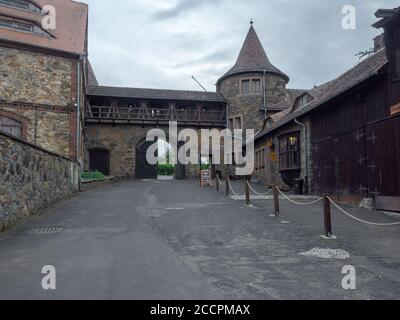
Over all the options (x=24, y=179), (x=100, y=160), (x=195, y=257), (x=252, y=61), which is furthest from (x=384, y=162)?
(x=100, y=160)

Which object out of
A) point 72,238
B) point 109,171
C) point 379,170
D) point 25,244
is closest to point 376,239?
point 379,170

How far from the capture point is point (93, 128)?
31141 mm

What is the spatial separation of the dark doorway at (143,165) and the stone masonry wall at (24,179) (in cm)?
1850

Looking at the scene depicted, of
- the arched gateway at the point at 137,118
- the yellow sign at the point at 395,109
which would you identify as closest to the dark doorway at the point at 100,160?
the arched gateway at the point at 137,118

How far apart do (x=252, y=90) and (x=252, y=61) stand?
2.91 m

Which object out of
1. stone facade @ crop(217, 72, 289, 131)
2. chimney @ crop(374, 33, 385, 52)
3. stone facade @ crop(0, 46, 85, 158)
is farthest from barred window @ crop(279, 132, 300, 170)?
stone facade @ crop(217, 72, 289, 131)

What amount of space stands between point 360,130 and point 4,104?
713 inches

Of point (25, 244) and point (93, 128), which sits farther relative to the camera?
point (93, 128)

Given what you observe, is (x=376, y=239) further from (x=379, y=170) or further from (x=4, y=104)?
(x=4, y=104)

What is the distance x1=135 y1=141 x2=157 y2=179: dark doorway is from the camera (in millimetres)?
32812

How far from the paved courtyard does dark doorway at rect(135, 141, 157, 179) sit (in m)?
22.2

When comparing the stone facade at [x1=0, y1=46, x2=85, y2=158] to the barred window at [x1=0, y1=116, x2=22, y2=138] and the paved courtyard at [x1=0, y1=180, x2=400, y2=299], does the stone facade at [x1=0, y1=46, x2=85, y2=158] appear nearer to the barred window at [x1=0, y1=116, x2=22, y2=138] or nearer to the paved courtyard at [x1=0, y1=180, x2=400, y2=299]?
the barred window at [x1=0, y1=116, x2=22, y2=138]

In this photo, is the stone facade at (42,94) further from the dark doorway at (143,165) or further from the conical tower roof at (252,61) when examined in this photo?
the conical tower roof at (252,61)

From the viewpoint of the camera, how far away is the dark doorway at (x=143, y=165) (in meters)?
32.8
